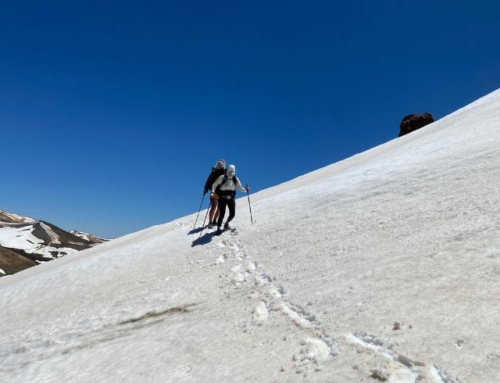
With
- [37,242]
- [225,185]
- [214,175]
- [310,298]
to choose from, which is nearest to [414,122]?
[214,175]

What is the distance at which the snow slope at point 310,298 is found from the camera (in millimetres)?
5879

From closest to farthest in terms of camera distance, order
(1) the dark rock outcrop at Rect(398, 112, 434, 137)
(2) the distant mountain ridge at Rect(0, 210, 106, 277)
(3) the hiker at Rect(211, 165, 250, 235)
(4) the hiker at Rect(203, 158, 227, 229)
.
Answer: (3) the hiker at Rect(211, 165, 250, 235) → (4) the hiker at Rect(203, 158, 227, 229) → (1) the dark rock outcrop at Rect(398, 112, 434, 137) → (2) the distant mountain ridge at Rect(0, 210, 106, 277)

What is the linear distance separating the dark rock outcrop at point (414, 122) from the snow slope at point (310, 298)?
→ 63815mm

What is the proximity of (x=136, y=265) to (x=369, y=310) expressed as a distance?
36.1 feet

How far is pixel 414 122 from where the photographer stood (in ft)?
255

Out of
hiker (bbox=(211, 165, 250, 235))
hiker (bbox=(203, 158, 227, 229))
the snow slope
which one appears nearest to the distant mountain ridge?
hiker (bbox=(203, 158, 227, 229))

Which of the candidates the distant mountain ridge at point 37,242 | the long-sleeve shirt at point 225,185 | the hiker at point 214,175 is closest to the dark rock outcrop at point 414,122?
the hiker at point 214,175

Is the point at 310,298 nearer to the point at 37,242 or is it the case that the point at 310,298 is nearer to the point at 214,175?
the point at 214,175

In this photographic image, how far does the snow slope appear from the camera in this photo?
231 inches

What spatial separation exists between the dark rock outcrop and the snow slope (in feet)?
209

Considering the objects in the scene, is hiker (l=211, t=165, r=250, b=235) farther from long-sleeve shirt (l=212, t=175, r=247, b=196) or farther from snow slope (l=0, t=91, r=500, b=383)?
snow slope (l=0, t=91, r=500, b=383)

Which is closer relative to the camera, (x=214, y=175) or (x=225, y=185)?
(x=225, y=185)

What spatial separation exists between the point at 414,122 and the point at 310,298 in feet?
254

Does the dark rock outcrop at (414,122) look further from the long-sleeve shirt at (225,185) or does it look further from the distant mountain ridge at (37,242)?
the distant mountain ridge at (37,242)
